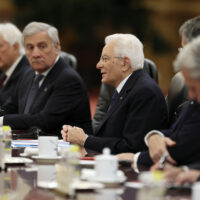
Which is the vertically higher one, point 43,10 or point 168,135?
point 43,10

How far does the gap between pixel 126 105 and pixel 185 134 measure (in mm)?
836

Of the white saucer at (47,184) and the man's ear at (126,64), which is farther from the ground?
the man's ear at (126,64)

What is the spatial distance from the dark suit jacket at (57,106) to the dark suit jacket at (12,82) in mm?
929

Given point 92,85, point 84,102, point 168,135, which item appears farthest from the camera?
point 92,85

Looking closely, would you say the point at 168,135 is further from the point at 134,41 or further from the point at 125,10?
the point at 125,10

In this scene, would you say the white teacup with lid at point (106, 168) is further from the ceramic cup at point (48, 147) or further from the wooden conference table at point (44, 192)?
the ceramic cup at point (48, 147)

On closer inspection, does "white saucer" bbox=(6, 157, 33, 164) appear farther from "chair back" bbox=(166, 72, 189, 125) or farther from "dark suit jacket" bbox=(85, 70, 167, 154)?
"chair back" bbox=(166, 72, 189, 125)

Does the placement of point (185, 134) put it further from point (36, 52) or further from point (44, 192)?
point (36, 52)

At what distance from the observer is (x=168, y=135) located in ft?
10.5

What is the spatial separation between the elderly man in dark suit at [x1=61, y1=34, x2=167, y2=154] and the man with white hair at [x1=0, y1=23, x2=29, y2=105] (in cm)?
217

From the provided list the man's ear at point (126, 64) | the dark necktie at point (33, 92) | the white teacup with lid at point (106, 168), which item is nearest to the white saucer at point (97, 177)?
the white teacup with lid at point (106, 168)

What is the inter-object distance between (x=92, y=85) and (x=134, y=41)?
29.8 ft

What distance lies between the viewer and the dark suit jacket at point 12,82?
19.0 ft

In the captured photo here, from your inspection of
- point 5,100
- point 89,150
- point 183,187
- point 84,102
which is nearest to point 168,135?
point 89,150
